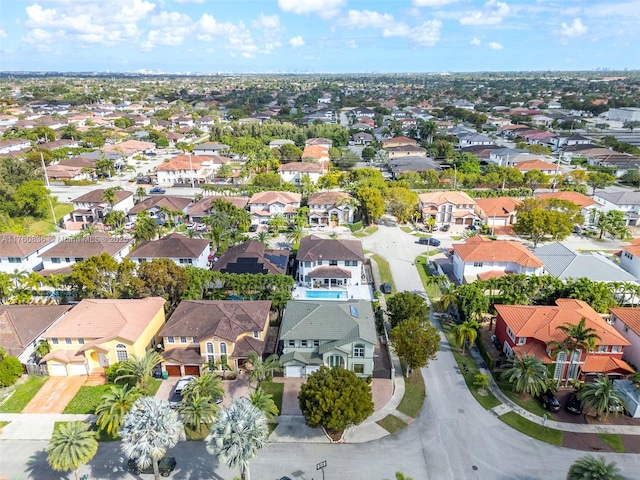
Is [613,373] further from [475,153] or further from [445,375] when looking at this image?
[475,153]

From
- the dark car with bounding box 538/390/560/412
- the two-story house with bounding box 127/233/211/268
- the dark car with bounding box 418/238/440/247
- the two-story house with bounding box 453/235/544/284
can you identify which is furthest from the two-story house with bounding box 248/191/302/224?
the dark car with bounding box 538/390/560/412

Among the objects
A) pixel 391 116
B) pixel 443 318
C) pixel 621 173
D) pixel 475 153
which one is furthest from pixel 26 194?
pixel 391 116

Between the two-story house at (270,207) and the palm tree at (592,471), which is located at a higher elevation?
the palm tree at (592,471)

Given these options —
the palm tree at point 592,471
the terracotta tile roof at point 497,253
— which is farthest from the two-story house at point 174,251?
the palm tree at point 592,471

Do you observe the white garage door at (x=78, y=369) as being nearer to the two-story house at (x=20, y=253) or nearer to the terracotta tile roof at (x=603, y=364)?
the two-story house at (x=20, y=253)

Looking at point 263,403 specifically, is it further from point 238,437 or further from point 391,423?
point 391,423

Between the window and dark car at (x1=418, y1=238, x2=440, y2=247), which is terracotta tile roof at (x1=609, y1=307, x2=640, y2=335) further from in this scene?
the window
